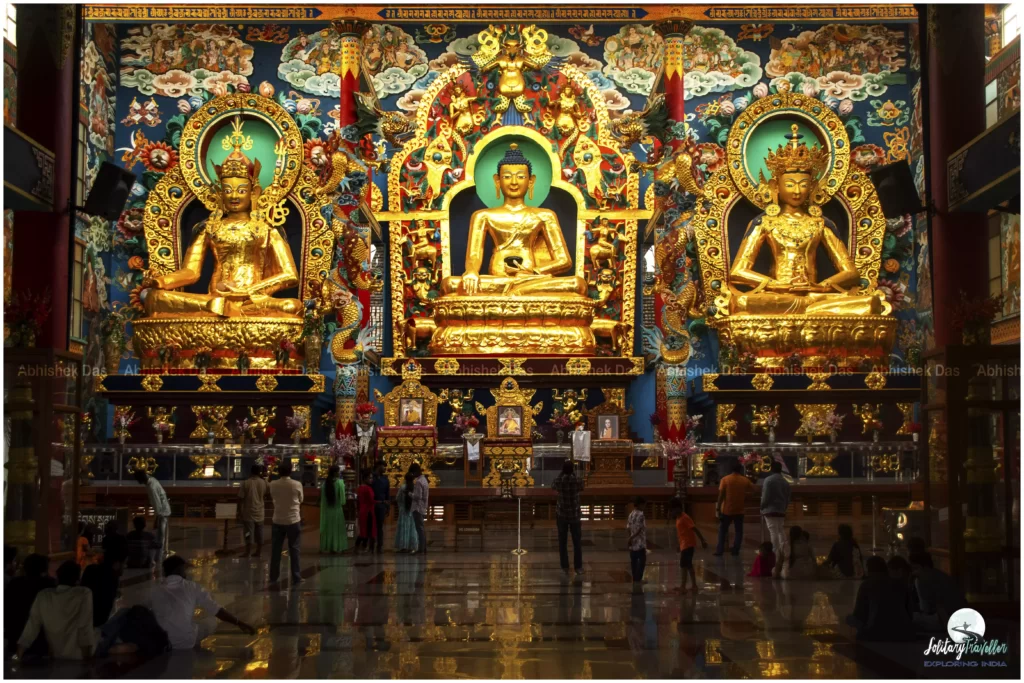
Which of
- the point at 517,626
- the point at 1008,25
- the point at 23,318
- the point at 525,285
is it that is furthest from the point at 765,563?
the point at 1008,25

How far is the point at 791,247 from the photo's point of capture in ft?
66.4

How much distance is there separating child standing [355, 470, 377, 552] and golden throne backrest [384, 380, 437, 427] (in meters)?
5.32

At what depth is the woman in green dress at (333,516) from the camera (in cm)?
1228

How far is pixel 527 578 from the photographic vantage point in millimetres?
10492

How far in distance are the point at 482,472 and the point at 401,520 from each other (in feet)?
15.1

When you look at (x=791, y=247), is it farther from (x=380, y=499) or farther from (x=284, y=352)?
(x=380, y=499)

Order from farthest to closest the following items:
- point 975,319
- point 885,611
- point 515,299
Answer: point 515,299 < point 975,319 < point 885,611

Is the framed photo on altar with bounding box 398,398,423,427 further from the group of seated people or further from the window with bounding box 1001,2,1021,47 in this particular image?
the group of seated people

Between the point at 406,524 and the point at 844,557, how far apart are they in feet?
14.9

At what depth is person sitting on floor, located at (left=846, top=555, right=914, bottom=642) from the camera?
23.9 feet

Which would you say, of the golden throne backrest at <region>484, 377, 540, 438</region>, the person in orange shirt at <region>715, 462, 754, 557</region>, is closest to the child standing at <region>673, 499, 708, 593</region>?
the person in orange shirt at <region>715, 462, 754, 557</region>

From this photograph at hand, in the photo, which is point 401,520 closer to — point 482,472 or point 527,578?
point 527,578

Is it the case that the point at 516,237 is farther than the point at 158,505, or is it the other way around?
the point at 516,237

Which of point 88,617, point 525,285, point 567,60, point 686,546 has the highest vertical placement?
point 567,60
